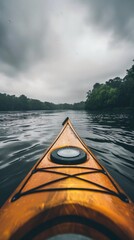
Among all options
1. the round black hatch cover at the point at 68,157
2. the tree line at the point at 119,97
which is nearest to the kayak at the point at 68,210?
the round black hatch cover at the point at 68,157

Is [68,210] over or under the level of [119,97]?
under

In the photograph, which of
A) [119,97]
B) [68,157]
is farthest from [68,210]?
[119,97]

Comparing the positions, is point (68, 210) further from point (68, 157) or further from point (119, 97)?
point (119, 97)

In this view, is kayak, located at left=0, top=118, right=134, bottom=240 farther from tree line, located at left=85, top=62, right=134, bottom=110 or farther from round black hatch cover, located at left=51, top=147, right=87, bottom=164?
tree line, located at left=85, top=62, right=134, bottom=110

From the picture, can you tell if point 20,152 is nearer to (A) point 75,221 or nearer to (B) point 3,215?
(B) point 3,215

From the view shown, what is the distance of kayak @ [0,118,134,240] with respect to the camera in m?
1.31

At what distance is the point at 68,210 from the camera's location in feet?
4.83

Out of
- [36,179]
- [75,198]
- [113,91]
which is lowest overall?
[36,179]

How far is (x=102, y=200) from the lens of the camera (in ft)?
5.53

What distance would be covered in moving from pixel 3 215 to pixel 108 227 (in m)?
Answer: 1.08

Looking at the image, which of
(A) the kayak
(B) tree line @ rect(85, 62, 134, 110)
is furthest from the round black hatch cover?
(B) tree line @ rect(85, 62, 134, 110)

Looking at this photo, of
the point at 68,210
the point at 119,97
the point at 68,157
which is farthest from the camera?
the point at 119,97

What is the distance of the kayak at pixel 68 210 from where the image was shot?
1.31 m

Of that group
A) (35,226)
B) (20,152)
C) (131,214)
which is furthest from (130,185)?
(20,152)
